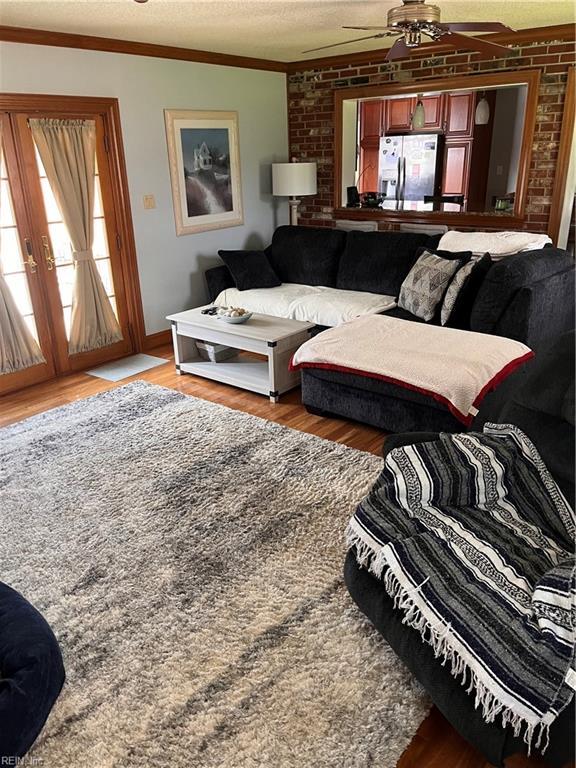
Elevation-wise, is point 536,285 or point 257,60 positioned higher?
point 257,60

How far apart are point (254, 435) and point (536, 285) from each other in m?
1.98

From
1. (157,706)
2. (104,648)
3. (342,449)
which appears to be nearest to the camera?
(157,706)

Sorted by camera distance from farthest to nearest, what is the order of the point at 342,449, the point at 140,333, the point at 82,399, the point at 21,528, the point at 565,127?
the point at 140,333 < the point at 565,127 < the point at 82,399 < the point at 342,449 < the point at 21,528

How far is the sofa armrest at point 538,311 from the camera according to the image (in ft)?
11.8

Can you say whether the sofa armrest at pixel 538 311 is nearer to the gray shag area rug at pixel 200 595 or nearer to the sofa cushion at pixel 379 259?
the sofa cushion at pixel 379 259

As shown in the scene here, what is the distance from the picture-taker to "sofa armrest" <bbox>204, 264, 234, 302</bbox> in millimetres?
5121

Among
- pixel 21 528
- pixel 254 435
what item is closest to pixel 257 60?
pixel 254 435

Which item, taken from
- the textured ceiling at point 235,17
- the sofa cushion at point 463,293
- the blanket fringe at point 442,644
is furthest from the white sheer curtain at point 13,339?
the blanket fringe at point 442,644

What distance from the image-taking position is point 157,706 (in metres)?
1.78

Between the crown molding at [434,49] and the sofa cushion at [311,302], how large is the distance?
178 cm

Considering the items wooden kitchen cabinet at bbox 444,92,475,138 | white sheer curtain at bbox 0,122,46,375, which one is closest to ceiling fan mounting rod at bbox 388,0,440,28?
white sheer curtain at bbox 0,122,46,375

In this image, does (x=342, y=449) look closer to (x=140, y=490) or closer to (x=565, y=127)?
(x=140, y=490)

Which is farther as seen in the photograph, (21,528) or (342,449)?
(342,449)

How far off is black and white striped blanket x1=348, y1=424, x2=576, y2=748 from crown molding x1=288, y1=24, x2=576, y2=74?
3051 millimetres
